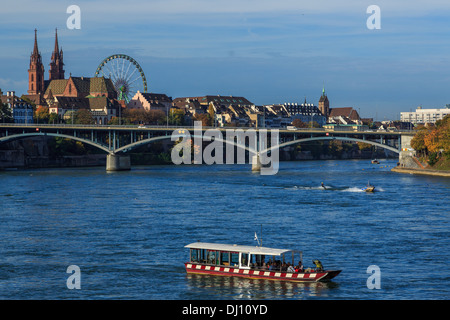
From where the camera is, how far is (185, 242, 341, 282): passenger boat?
123ft

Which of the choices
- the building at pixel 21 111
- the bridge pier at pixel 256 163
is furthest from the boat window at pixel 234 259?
the building at pixel 21 111

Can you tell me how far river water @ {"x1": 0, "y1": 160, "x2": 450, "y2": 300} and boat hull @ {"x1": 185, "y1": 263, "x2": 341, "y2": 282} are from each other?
0.39 metres

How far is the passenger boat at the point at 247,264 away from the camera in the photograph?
1481 inches

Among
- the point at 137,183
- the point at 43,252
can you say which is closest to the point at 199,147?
the point at 137,183

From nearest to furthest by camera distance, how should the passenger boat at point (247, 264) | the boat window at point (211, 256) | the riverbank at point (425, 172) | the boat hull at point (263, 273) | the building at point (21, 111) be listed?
the boat hull at point (263, 273)
the passenger boat at point (247, 264)
the boat window at point (211, 256)
the riverbank at point (425, 172)
the building at point (21, 111)

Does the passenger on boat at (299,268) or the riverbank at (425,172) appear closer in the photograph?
the passenger on boat at (299,268)

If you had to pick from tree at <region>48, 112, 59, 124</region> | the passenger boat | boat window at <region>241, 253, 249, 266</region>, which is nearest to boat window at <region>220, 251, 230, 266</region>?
the passenger boat

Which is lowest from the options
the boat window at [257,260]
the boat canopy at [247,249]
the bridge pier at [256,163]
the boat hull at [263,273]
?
the boat hull at [263,273]

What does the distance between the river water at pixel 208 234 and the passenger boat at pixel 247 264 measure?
1.53 feet

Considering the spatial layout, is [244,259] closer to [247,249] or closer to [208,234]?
[247,249]

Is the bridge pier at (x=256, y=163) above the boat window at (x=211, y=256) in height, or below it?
above

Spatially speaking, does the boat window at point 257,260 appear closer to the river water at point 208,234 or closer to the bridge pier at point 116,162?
the river water at point 208,234

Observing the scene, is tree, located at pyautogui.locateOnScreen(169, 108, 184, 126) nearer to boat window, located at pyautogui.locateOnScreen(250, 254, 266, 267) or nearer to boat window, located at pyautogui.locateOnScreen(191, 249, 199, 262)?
boat window, located at pyautogui.locateOnScreen(191, 249, 199, 262)

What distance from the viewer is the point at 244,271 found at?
38500 millimetres
